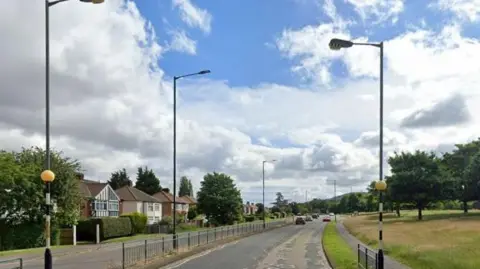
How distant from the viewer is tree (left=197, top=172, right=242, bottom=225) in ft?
241

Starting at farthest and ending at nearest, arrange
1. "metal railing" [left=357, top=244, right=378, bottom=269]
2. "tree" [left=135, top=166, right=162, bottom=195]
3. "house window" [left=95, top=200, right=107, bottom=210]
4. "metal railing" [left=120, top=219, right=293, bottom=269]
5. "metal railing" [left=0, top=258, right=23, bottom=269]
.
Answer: "tree" [left=135, top=166, right=162, bottom=195] < "house window" [left=95, top=200, right=107, bottom=210] < "metal railing" [left=120, top=219, right=293, bottom=269] < "metal railing" [left=357, top=244, right=378, bottom=269] < "metal railing" [left=0, top=258, right=23, bottom=269]

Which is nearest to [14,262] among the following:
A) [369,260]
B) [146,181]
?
[369,260]

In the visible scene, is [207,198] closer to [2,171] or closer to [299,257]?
[2,171]

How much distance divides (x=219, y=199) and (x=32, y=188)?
32.3m

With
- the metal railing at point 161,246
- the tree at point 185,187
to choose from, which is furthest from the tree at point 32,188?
the tree at point 185,187

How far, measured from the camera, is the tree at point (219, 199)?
2889 inches

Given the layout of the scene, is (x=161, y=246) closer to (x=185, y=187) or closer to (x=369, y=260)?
(x=369, y=260)

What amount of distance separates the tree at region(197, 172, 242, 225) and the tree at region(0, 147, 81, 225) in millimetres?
26327

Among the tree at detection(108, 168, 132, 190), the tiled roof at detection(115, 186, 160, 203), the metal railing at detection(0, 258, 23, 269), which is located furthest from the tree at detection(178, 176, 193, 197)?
the metal railing at detection(0, 258, 23, 269)

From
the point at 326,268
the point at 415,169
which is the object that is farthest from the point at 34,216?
the point at 415,169

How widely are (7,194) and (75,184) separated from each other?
6233 millimetres

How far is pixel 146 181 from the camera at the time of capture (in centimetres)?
13638

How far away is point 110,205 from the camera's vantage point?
8200 centimetres

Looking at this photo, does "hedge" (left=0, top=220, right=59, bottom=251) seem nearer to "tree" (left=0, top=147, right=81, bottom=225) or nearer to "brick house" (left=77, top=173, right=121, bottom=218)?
"tree" (left=0, top=147, right=81, bottom=225)
